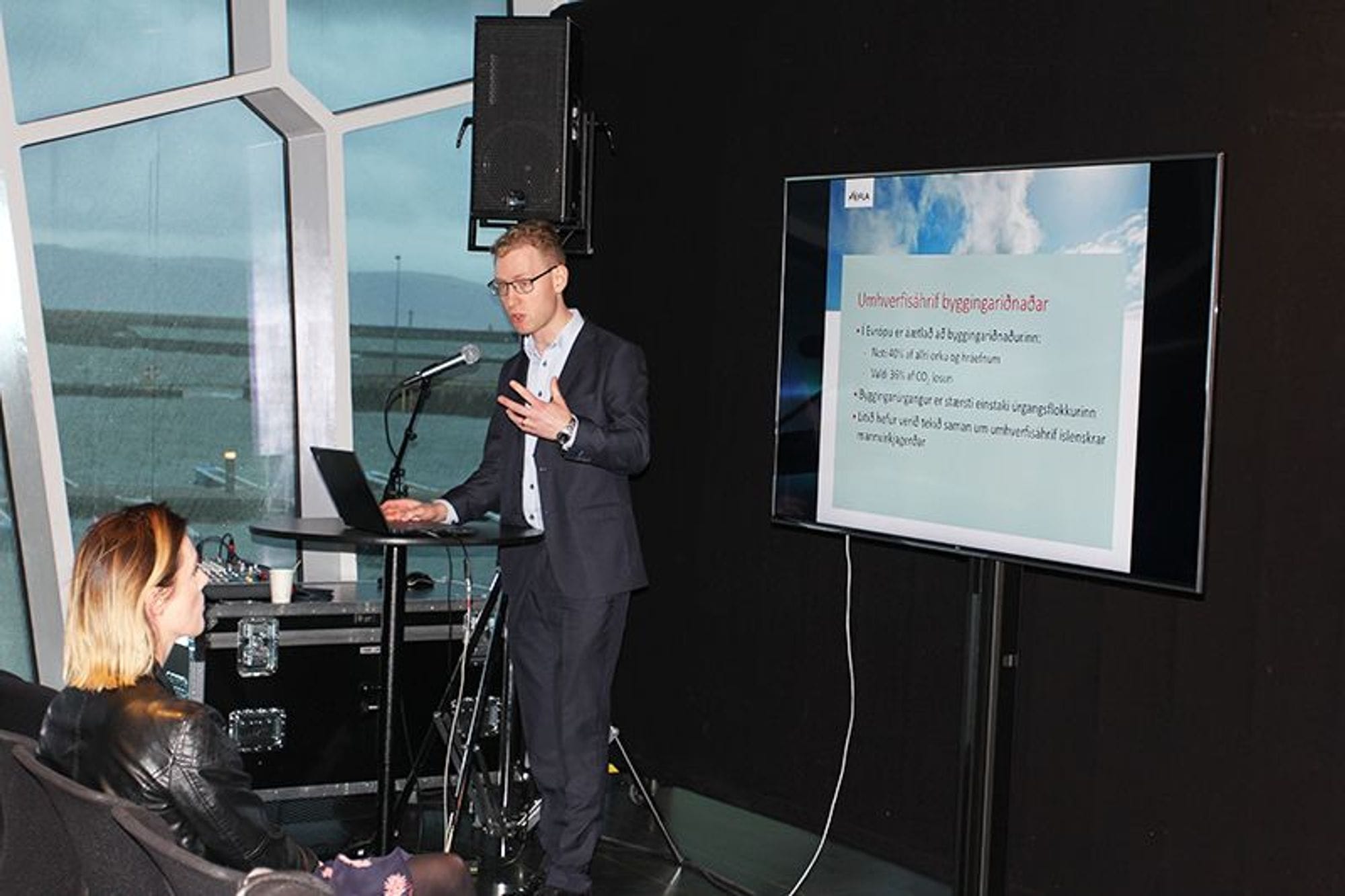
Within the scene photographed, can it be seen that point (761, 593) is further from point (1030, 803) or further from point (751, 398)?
point (1030, 803)

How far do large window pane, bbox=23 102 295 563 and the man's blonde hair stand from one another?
1.89 m

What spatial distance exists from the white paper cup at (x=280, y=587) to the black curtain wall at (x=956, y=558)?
1.25m

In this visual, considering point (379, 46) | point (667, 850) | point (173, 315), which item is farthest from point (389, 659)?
point (379, 46)

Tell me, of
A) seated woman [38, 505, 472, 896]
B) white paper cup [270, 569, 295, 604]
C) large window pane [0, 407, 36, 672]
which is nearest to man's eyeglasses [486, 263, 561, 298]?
white paper cup [270, 569, 295, 604]

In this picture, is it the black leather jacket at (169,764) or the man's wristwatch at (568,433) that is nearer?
the black leather jacket at (169,764)

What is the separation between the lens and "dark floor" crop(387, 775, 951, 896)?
478 centimetres

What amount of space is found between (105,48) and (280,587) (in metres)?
1.89

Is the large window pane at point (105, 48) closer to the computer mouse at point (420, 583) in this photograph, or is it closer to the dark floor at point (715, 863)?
the computer mouse at point (420, 583)

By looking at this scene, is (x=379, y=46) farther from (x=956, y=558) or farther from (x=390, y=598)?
(x=956, y=558)

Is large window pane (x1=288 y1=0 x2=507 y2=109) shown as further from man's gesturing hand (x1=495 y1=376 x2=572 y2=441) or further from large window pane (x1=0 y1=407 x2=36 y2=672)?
man's gesturing hand (x1=495 y1=376 x2=572 y2=441)

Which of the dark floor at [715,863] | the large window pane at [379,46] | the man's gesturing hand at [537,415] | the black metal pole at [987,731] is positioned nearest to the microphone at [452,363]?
the man's gesturing hand at [537,415]

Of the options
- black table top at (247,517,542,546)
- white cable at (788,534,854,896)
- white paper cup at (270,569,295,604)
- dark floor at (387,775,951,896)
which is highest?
black table top at (247,517,542,546)

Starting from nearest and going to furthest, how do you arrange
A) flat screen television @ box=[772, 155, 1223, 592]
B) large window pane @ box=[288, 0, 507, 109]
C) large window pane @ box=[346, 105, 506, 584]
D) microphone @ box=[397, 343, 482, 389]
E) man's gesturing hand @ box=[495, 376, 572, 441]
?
flat screen television @ box=[772, 155, 1223, 592], man's gesturing hand @ box=[495, 376, 572, 441], microphone @ box=[397, 343, 482, 389], large window pane @ box=[288, 0, 507, 109], large window pane @ box=[346, 105, 506, 584]

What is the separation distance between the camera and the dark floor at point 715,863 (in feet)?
15.7
